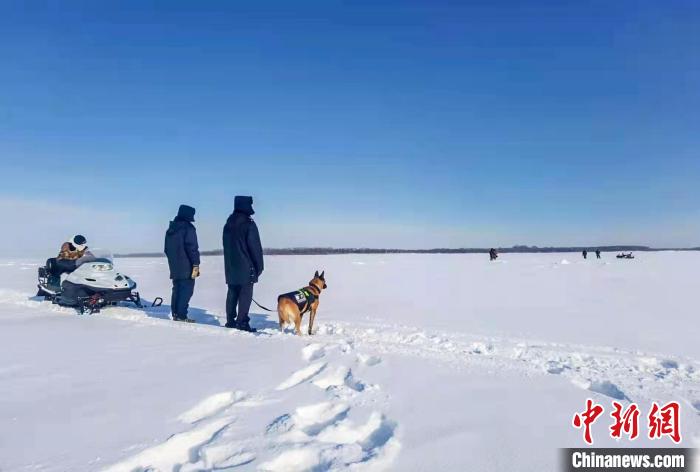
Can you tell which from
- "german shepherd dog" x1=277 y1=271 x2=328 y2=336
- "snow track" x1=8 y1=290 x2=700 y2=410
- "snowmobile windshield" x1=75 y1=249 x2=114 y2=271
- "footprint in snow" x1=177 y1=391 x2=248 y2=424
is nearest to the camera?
"footprint in snow" x1=177 y1=391 x2=248 y2=424

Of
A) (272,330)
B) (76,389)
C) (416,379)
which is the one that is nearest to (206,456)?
(76,389)

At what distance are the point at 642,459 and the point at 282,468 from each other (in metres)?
2.22

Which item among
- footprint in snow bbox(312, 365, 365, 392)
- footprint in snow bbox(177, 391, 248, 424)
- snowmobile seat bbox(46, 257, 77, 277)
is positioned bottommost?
footprint in snow bbox(312, 365, 365, 392)

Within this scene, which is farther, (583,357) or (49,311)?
(49,311)

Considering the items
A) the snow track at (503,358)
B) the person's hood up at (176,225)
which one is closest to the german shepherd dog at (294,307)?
the snow track at (503,358)

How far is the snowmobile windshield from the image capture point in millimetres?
8409

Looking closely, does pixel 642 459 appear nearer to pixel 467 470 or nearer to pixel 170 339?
pixel 467 470

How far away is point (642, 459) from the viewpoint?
258 centimetres

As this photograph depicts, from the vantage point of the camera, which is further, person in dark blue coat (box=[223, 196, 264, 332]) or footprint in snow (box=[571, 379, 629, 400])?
person in dark blue coat (box=[223, 196, 264, 332])

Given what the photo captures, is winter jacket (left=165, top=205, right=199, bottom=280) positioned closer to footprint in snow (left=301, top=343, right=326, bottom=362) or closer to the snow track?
the snow track

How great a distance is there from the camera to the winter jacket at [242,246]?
22.4ft

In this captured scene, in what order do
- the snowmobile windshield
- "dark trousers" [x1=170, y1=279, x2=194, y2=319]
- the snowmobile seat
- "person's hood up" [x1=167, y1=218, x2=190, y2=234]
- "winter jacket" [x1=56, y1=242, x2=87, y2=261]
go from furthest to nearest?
1. "winter jacket" [x1=56, y1=242, x2=87, y2=261]
2. the snowmobile seat
3. the snowmobile windshield
4. "person's hood up" [x1=167, y1=218, x2=190, y2=234]
5. "dark trousers" [x1=170, y1=279, x2=194, y2=319]

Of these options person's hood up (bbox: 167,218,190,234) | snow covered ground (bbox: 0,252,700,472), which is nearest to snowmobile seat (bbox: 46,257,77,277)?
snow covered ground (bbox: 0,252,700,472)

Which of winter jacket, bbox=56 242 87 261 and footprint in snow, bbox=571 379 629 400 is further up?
winter jacket, bbox=56 242 87 261
